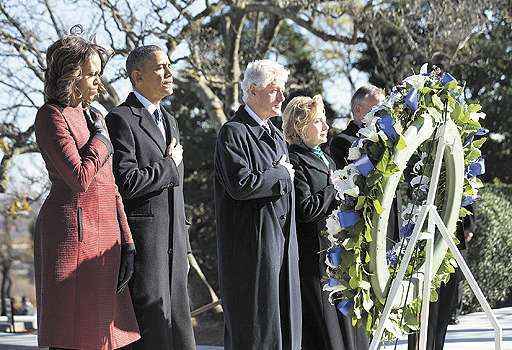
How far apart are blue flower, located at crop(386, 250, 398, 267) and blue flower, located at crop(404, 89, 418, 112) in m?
0.81

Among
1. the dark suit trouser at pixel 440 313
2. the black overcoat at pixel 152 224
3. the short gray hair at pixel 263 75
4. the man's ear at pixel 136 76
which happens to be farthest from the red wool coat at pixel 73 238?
the dark suit trouser at pixel 440 313

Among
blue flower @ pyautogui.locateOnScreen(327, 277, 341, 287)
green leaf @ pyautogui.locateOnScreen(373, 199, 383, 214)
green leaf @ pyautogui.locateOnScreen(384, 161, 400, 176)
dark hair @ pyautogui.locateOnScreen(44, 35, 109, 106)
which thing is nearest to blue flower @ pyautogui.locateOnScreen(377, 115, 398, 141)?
green leaf @ pyautogui.locateOnScreen(384, 161, 400, 176)

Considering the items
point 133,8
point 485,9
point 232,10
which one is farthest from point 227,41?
point 485,9

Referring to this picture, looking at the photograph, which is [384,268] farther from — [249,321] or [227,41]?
[227,41]

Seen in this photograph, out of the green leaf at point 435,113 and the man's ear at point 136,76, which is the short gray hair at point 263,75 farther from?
the green leaf at point 435,113

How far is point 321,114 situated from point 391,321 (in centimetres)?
147

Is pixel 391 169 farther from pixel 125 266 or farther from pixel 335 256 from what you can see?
pixel 125 266

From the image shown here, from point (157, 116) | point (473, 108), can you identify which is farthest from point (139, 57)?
point (473, 108)

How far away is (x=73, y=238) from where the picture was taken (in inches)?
169

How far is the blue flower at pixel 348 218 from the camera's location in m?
4.85

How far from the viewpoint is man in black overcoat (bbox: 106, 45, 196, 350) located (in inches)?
190

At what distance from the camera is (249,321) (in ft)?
16.6

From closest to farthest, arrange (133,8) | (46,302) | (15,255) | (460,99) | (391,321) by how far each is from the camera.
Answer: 1. (46,302)
2. (391,321)
3. (460,99)
4. (133,8)
5. (15,255)

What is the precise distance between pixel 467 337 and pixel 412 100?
4043 millimetres
